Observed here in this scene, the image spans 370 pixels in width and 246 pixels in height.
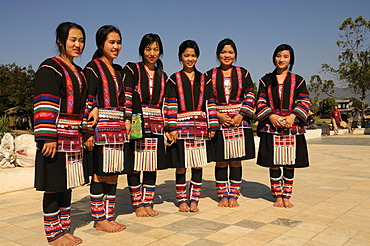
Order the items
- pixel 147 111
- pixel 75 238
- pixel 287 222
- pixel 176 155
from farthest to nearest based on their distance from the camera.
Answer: pixel 176 155 → pixel 147 111 → pixel 287 222 → pixel 75 238

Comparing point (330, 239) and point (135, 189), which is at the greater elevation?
point (135, 189)

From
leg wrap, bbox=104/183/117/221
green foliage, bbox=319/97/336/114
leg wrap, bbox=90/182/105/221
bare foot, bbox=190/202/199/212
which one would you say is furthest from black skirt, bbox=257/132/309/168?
green foliage, bbox=319/97/336/114

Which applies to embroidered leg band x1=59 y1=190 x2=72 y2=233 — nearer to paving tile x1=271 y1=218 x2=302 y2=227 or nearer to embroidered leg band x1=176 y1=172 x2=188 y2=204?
embroidered leg band x1=176 y1=172 x2=188 y2=204

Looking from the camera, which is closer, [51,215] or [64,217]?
[51,215]

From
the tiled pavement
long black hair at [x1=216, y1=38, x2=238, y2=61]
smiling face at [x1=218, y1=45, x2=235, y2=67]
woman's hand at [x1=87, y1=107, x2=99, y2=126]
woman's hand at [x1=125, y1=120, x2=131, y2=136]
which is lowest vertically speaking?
the tiled pavement

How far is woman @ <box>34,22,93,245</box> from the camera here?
2.78 m

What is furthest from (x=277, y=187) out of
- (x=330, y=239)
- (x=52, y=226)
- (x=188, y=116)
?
(x=52, y=226)

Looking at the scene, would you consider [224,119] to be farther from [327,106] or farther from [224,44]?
[327,106]

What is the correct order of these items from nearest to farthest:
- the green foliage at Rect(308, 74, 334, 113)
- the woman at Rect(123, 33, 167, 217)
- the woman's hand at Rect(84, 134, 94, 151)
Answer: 1. the woman's hand at Rect(84, 134, 94, 151)
2. the woman at Rect(123, 33, 167, 217)
3. the green foliage at Rect(308, 74, 334, 113)

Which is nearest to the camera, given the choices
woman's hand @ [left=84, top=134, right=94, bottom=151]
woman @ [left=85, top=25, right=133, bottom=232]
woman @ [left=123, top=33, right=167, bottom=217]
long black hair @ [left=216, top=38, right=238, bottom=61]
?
woman's hand @ [left=84, top=134, right=94, bottom=151]

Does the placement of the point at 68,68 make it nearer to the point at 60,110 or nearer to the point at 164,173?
the point at 60,110

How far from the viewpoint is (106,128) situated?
3.29 m

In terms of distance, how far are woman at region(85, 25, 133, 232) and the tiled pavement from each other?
28cm

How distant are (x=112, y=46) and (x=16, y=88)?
32.7 meters
